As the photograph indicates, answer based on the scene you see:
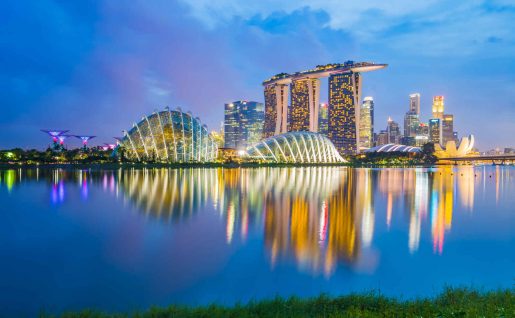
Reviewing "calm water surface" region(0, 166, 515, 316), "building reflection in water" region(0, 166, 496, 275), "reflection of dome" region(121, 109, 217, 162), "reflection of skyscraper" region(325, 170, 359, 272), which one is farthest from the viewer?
"reflection of dome" region(121, 109, 217, 162)

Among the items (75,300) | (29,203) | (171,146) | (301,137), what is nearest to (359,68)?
(301,137)

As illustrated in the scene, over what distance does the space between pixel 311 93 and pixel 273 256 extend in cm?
18998

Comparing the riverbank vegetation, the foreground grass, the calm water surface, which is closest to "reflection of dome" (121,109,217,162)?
the riverbank vegetation

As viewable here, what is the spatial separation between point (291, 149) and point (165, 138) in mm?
36792

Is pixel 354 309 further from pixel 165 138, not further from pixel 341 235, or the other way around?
pixel 165 138

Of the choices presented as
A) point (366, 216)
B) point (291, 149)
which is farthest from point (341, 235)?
point (291, 149)

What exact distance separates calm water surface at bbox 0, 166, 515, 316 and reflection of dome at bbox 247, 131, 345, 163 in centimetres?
8409

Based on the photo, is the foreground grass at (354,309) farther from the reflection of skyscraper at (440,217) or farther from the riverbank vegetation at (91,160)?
the riverbank vegetation at (91,160)

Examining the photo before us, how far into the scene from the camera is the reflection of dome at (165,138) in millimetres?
90000

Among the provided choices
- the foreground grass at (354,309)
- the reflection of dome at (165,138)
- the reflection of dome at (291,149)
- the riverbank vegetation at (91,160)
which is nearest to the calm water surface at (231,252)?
the foreground grass at (354,309)

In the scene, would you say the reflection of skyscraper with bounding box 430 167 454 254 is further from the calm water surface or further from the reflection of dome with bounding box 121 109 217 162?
the reflection of dome with bounding box 121 109 217 162

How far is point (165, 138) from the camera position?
8988cm

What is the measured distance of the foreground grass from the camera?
7.04 meters

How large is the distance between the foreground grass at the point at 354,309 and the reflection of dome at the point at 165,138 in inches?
3278
